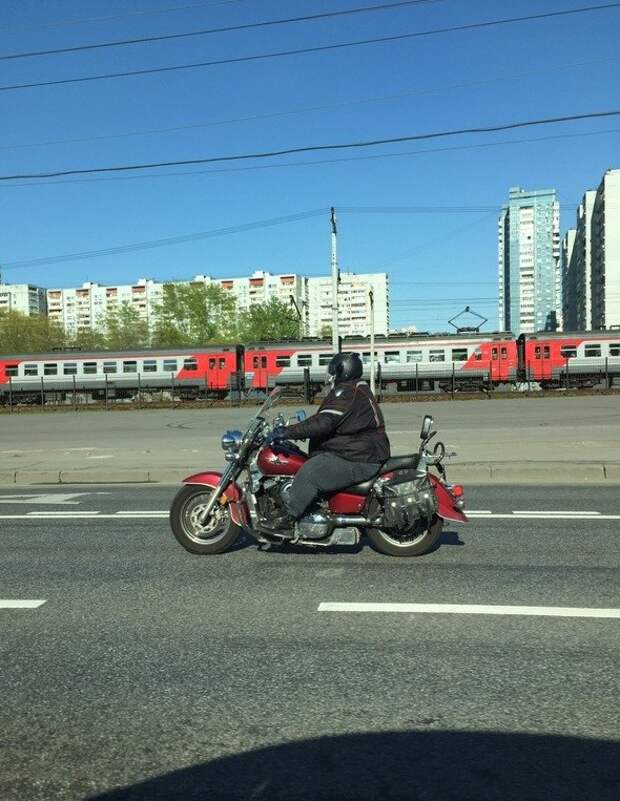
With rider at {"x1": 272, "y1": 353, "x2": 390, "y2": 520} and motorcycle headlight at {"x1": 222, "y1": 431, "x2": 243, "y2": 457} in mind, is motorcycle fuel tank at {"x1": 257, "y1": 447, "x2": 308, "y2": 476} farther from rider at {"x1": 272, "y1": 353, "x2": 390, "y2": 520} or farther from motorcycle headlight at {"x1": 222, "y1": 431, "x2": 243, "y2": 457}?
motorcycle headlight at {"x1": 222, "y1": 431, "x2": 243, "y2": 457}

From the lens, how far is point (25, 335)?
290 ft

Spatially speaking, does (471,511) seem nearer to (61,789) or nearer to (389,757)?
(389,757)

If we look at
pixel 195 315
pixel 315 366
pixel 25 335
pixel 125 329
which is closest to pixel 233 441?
pixel 315 366

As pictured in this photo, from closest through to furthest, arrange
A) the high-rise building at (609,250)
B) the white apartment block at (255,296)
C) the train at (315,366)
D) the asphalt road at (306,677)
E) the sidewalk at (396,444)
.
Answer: the asphalt road at (306,677) → the sidewalk at (396,444) → the train at (315,366) → the high-rise building at (609,250) → the white apartment block at (255,296)

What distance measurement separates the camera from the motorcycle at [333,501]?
6.13 meters

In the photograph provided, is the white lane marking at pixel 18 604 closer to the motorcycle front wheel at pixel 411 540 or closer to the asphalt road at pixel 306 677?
the asphalt road at pixel 306 677

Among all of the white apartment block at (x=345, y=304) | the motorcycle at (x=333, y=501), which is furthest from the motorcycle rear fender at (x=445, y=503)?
the white apartment block at (x=345, y=304)

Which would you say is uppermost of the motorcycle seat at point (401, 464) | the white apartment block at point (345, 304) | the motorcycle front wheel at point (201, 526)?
the white apartment block at point (345, 304)

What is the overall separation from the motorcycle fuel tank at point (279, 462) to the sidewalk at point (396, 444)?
19.7 ft

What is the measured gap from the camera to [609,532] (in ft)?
24.0

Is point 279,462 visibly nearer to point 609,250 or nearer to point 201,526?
point 201,526

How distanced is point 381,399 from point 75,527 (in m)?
28.7

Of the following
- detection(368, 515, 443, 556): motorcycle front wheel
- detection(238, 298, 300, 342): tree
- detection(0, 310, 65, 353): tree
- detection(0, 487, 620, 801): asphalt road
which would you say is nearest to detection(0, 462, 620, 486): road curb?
detection(0, 487, 620, 801): asphalt road

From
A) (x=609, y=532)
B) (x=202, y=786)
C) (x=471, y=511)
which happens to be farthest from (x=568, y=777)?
(x=471, y=511)
